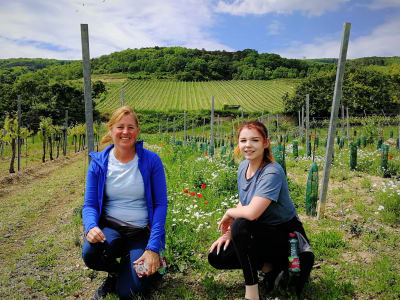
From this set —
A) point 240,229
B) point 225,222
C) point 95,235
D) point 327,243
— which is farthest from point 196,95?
point 240,229

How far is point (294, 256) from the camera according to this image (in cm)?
233

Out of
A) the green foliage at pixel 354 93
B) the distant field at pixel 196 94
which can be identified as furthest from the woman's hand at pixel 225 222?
the distant field at pixel 196 94

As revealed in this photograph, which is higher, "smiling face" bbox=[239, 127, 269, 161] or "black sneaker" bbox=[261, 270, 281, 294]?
"smiling face" bbox=[239, 127, 269, 161]

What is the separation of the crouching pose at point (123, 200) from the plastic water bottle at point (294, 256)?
109 centimetres

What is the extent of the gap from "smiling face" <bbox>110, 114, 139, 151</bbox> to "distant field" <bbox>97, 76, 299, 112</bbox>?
1747 inches

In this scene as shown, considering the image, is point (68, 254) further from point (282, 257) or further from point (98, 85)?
point (98, 85)

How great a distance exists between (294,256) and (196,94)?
5739 centimetres

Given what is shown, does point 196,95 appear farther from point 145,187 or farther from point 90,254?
point 90,254

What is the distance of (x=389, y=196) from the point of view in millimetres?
4281

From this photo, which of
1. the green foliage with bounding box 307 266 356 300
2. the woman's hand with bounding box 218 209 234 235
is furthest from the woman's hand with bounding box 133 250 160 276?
the green foliage with bounding box 307 266 356 300

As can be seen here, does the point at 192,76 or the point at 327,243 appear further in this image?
the point at 192,76

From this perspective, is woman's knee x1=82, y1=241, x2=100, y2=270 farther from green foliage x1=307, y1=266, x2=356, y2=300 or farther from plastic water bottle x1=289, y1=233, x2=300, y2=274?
green foliage x1=307, y1=266, x2=356, y2=300

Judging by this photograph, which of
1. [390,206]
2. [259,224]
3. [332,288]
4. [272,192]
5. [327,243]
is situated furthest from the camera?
[390,206]

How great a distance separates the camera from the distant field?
164ft
